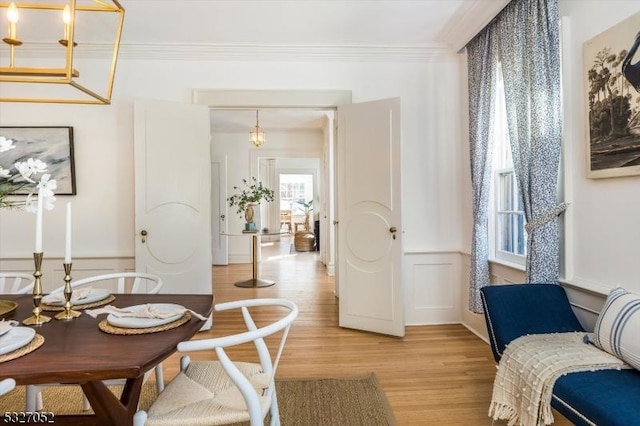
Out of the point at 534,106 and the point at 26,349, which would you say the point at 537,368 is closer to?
the point at 534,106

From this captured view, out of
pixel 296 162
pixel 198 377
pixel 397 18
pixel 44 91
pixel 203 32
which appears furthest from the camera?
pixel 296 162

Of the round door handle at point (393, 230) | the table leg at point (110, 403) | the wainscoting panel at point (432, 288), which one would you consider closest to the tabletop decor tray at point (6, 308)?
the table leg at point (110, 403)

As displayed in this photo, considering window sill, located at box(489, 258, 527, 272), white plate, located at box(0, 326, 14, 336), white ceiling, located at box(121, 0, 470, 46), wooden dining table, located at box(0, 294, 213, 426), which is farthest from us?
white ceiling, located at box(121, 0, 470, 46)

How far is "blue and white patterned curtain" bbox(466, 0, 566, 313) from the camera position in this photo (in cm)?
240

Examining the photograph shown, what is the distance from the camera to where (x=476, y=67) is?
3389 mm

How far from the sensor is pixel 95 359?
1207mm

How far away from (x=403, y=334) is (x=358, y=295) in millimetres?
549

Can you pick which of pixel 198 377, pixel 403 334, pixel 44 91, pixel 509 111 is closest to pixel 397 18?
pixel 509 111

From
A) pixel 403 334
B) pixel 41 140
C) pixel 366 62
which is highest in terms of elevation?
pixel 366 62

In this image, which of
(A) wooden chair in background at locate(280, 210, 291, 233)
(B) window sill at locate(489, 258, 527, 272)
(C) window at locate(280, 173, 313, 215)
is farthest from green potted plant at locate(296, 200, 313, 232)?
(B) window sill at locate(489, 258, 527, 272)

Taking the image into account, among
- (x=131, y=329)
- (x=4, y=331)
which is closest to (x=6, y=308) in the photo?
(x=4, y=331)

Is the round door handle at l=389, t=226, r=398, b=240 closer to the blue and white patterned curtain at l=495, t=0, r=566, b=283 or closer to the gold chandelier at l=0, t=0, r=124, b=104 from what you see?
the blue and white patterned curtain at l=495, t=0, r=566, b=283

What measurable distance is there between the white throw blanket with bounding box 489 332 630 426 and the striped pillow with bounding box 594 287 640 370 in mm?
51

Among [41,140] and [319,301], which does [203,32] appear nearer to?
[41,140]
